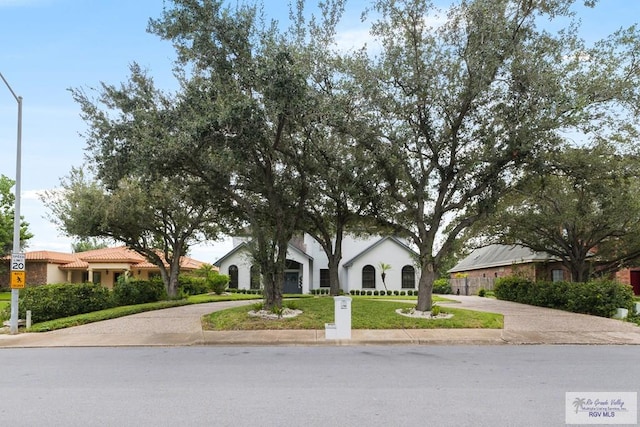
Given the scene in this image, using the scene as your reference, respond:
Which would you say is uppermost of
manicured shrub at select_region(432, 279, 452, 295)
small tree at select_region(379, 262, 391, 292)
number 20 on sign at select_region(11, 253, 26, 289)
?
number 20 on sign at select_region(11, 253, 26, 289)

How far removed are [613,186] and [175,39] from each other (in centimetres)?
1518

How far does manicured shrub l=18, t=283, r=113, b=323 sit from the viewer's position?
17.7 m

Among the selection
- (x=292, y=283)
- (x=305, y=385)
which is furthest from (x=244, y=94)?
(x=292, y=283)

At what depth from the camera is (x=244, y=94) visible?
Result: 14.6 meters

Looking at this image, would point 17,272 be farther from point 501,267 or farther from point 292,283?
point 501,267

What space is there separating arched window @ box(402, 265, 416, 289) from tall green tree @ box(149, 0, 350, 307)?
24.2 meters

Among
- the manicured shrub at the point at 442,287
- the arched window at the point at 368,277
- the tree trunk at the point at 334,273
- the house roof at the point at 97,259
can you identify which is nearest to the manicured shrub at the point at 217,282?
the house roof at the point at 97,259

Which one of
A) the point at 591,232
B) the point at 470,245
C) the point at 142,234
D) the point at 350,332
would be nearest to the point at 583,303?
the point at 591,232

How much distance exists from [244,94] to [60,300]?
10.5 meters

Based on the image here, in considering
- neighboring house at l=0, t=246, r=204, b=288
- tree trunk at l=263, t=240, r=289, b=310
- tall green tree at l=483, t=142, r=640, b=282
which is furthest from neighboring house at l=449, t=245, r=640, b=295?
neighboring house at l=0, t=246, r=204, b=288

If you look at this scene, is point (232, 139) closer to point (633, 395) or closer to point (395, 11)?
point (395, 11)

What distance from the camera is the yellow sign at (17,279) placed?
613 inches

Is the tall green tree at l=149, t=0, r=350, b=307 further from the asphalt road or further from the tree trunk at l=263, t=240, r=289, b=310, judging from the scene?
the asphalt road

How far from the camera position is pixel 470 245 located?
2645cm
